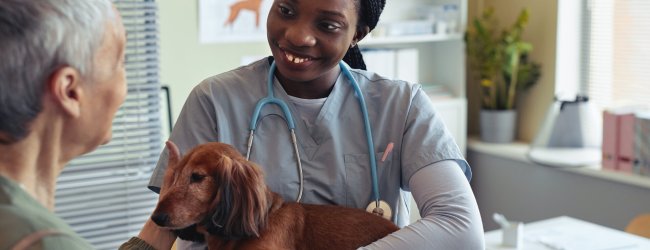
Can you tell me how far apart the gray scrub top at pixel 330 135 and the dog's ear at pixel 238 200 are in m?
0.25

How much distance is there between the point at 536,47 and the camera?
4.29 m

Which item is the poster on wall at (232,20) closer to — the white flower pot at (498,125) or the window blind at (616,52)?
the white flower pot at (498,125)

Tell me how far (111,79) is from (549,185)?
11.1 ft

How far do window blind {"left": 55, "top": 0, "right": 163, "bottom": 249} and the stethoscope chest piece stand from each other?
84.6 inches

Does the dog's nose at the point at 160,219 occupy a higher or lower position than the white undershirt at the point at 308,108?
lower

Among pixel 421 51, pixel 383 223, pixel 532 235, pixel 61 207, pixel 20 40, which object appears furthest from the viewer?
pixel 421 51

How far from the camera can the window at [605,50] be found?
394 centimetres

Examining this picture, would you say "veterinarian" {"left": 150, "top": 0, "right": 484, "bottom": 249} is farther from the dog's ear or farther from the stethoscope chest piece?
the dog's ear

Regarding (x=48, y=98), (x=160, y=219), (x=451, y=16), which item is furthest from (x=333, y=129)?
(x=451, y=16)

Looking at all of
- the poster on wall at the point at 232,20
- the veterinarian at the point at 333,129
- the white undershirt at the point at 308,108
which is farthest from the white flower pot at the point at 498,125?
the white undershirt at the point at 308,108

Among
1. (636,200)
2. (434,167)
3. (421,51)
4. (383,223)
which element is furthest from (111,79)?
(421,51)

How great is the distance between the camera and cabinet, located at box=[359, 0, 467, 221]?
167 inches

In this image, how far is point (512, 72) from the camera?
4.23 m

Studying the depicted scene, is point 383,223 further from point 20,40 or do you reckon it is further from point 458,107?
point 458,107
